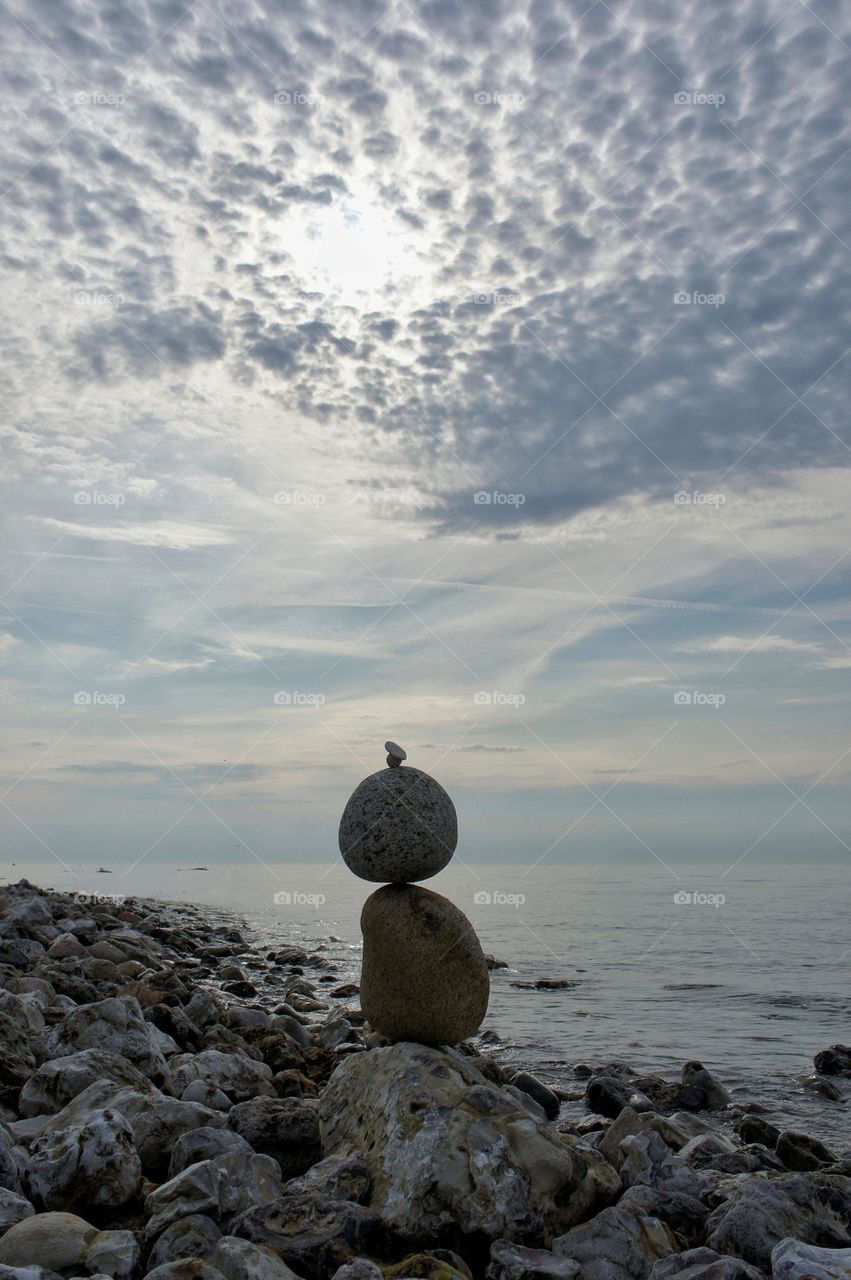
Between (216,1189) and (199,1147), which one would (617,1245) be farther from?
(199,1147)

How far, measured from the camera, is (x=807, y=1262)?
5.90 m

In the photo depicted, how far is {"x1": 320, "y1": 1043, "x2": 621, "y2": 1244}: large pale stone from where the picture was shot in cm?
698

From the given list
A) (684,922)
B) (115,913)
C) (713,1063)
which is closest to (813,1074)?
(713,1063)

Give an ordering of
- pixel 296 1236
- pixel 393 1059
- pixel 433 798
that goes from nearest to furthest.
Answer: pixel 296 1236 < pixel 393 1059 < pixel 433 798

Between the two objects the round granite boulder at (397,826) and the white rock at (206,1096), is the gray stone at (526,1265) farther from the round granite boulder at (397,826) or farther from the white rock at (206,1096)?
the round granite boulder at (397,826)

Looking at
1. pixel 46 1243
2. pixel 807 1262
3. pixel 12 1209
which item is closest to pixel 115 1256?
pixel 46 1243

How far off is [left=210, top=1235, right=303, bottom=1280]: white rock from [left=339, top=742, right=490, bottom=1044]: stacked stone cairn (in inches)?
156

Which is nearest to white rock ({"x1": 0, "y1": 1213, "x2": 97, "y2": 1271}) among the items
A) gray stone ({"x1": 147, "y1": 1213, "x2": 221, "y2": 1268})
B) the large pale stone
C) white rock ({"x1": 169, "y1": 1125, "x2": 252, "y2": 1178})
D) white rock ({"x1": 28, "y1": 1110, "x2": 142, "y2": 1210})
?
gray stone ({"x1": 147, "y1": 1213, "x2": 221, "y2": 1268})

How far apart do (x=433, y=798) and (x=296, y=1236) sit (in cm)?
439

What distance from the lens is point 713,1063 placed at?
52.9 ft

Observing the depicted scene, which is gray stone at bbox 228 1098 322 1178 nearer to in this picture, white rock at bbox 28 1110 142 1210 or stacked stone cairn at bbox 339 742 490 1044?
stacked stone cairn at bbox 339 742 490 1044

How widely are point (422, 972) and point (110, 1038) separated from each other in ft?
10.2

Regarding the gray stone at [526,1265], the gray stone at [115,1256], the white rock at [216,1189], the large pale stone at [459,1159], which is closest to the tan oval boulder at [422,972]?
the large pale stone at [459,1159]

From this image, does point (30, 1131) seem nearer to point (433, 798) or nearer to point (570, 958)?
point (433, 798)
